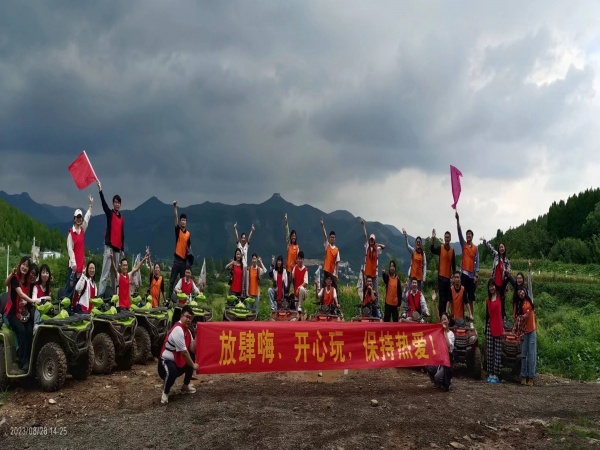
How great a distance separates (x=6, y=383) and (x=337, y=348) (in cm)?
577

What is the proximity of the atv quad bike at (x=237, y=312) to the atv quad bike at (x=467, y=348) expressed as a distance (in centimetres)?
475

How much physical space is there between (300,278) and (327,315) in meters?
2.29

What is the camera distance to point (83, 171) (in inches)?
476

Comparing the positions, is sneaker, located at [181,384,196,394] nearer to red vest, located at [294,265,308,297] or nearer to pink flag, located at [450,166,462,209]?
red vest, located at [294,265,308,297]

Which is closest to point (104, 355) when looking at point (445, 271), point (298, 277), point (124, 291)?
point (124, 291)

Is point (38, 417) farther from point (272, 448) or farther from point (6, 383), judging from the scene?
point (272, 448)

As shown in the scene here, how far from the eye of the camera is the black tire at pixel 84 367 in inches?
369

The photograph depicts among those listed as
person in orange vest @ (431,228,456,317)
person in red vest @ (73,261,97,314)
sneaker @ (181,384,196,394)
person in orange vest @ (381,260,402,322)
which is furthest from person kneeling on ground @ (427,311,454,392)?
person in red vest @ (73,261,97,314)

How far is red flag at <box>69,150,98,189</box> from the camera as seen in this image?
11977 mm

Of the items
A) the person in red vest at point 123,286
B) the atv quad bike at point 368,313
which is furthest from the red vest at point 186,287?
the atv quad bike at point 368,313

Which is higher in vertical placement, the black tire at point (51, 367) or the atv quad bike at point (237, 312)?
the atv quad bike at point (237, 312)

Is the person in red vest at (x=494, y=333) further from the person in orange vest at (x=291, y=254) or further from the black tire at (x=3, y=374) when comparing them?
the black tire at (x=3, y=374)

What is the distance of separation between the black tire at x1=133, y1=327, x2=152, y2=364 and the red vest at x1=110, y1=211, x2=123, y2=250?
204 centimetres

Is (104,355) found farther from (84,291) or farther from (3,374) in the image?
(3,374)
